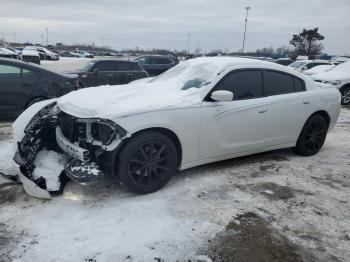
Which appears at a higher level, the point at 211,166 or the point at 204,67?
the point at 204,67

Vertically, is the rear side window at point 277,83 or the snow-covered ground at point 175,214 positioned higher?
the rear side window at point 277,83

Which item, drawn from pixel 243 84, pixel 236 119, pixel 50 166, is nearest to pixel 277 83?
pixel 243 84

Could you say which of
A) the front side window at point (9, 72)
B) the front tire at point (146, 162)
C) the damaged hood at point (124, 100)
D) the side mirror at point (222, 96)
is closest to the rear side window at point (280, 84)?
the side mirror at point (222, 96)

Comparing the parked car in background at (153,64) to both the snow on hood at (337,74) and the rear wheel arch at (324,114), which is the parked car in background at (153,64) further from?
the rear wheel arch at (324,114)

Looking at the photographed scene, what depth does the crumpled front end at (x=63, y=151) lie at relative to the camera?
157 inches

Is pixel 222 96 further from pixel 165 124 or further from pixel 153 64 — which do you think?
pixel 153 64

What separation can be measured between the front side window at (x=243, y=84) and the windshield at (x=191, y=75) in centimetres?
20

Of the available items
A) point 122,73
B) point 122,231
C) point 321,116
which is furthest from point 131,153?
point 122,73

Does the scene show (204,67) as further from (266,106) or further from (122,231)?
(122,231)

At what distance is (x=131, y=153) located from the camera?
4.03 m

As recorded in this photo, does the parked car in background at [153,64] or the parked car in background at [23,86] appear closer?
the parked car in background at [23,86]

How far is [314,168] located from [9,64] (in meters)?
6.38

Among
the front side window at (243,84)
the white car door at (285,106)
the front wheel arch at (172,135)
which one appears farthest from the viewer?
the white car door at (285,106)

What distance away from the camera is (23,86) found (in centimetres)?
786
